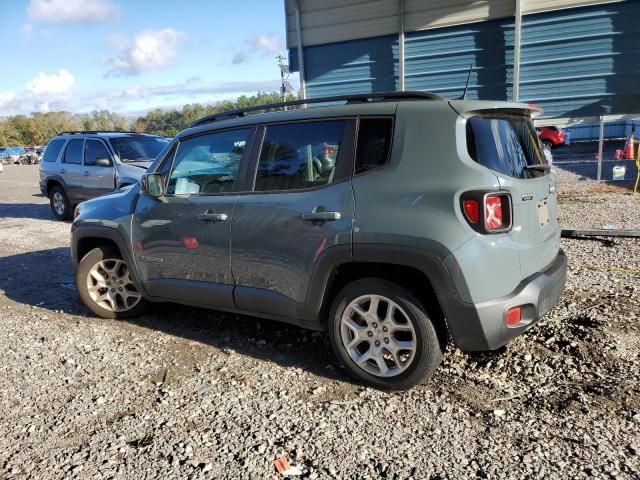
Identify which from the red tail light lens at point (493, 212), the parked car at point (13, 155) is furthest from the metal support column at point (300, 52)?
the parked car at point (13, 155)

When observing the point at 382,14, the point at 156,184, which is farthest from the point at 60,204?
the point at 156,184

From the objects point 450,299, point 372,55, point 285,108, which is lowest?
point 450,299

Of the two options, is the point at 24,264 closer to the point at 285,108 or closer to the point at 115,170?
the point at 115,170

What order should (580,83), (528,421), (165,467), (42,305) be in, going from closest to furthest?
(165,467) < (528,421) < (42,305) < (580,83)

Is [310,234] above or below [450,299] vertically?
above

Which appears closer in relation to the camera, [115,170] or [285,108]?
[285,108]

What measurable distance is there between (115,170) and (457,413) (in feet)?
30.2

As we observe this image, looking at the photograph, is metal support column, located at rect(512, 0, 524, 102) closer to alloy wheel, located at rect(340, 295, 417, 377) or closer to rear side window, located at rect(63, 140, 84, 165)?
alloy wheel, located at rect(340, 295, 417, 377)

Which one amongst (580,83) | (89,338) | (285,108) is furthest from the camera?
(580,83)

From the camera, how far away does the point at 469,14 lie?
423 inches

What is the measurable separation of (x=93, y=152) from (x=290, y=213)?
29.5 feet

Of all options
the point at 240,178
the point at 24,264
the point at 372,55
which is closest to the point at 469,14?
the point at 372,55

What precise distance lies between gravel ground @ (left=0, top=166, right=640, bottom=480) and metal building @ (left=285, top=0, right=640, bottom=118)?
659 cm

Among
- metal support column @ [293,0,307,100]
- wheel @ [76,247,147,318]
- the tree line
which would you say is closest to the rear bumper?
wheel @ [76,247,147,318]
